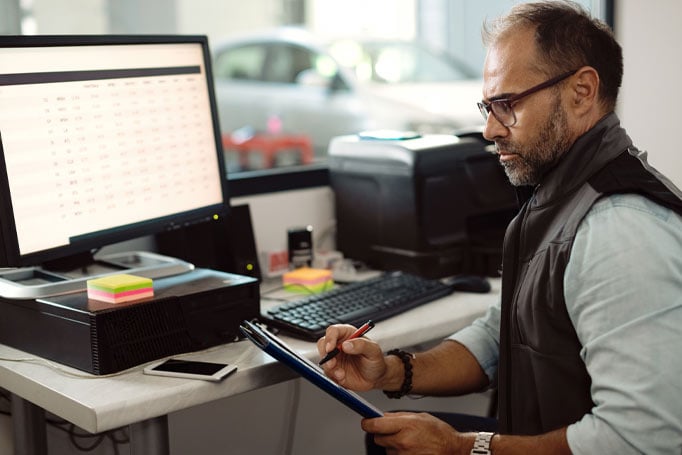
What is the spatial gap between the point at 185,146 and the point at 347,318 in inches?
19.0

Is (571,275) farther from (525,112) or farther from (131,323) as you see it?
(131,323)

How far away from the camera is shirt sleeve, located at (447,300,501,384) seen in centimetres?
172

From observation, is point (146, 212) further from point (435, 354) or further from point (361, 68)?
point (361, 68)

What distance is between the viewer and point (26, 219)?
1.58 m

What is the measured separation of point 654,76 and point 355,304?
4.29 feet

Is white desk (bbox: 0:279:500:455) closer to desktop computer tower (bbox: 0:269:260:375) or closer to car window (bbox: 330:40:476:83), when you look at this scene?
desktop computer tower (bbox: 0:269:260:375)

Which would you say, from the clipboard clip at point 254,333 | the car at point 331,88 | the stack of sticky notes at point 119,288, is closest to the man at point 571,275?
the clipboard clip at point 254,333

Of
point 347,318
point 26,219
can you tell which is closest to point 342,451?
point 347,318

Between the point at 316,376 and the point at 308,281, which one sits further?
the point at 308,281

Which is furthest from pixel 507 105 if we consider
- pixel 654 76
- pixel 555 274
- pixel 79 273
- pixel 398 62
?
pixel 398 62

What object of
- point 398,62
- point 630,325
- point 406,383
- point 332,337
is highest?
point 398,62

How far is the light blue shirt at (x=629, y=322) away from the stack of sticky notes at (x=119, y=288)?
0.71 m

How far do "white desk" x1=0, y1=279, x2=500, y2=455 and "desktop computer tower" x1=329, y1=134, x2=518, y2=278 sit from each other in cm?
48

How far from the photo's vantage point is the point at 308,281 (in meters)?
2.13
